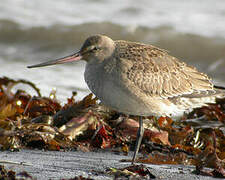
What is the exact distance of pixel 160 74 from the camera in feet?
17.3

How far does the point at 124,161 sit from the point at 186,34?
25.3ft

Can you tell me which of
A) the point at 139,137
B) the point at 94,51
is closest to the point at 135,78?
the point at 94,51

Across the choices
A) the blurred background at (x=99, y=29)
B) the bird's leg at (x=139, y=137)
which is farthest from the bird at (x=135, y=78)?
the blurred background at (x=99, y=29)

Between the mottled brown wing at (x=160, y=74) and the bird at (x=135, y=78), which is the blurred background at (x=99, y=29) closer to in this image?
the mottled brown wing at (x=160, y=74)

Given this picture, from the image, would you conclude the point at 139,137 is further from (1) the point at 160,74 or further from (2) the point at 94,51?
(2) the point at 94,51

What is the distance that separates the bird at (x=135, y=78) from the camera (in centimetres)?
466

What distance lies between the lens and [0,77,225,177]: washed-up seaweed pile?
458 cm

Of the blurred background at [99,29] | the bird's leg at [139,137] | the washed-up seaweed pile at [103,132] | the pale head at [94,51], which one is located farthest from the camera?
the blurred background at [99,29]

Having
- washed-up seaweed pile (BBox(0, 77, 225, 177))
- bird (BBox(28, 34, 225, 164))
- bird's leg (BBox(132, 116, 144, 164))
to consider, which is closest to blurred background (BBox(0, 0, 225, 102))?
washed-up seaweed pile (BBox(0, 77, 225, 177))

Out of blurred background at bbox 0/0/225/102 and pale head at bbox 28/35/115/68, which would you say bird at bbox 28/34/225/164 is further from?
blurred background at bbox 0/0/225/102

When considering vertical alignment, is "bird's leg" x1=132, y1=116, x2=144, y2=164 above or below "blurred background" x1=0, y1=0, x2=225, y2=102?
below

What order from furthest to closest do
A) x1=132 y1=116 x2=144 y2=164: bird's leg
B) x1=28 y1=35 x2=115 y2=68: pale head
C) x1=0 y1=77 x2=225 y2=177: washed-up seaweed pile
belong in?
x1=28 y1=35 x2=115 y2=68: pale head → x1=132 y1=116 x2=144 y2=164: bird's leg → x1=0 y1=77 x2=225 y2=177: washed-up seaweed pile

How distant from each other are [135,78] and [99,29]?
8.02 meters

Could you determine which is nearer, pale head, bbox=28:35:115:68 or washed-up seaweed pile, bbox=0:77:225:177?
washed-up seaweed pile, bbox=0:77:225:177
